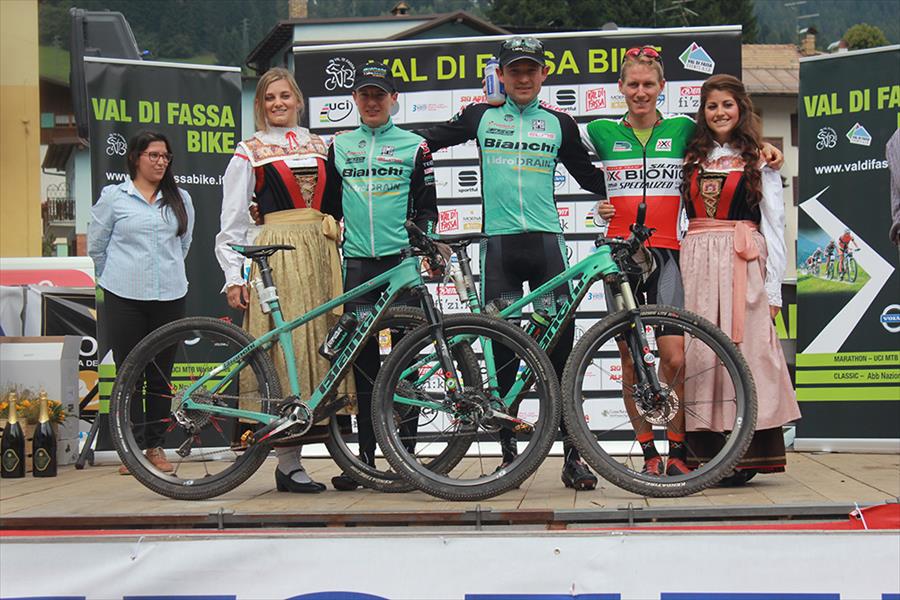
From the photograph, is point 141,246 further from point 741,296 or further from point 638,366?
point 741,296

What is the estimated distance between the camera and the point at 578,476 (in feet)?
15.5

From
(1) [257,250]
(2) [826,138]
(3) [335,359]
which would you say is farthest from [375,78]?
(2) [826,138]

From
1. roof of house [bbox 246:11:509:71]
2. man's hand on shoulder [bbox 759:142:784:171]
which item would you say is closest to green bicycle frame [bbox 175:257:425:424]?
man's hand on shoulder [bbox 759:142:784:171]

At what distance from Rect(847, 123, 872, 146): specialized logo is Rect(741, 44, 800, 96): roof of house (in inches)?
1140

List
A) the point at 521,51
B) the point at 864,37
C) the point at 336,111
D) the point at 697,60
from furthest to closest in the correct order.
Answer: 1. the point at 864,37
2. the point at 336,111
3. the point at 697,60
4. the point at 521,51

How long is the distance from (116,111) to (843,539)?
547cm

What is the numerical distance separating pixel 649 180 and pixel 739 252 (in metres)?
0.46

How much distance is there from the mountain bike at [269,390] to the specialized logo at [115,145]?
274 centimetres

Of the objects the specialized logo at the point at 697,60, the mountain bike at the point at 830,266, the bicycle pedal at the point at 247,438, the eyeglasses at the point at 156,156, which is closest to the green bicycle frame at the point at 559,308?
the bicycle pedal at the point at 247,438

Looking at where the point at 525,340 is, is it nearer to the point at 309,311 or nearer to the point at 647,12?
the point at 309,311

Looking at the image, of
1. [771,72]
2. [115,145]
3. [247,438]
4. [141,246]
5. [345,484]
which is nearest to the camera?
[247,438]

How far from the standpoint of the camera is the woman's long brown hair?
491cm

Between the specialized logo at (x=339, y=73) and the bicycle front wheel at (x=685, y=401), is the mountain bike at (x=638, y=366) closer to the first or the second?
the bicycle front wheel at (x=685, y=401)

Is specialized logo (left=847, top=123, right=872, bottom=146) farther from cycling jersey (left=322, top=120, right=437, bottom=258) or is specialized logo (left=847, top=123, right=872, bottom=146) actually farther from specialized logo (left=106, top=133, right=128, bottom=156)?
specialized logo (left=106, top=133, right=128, bottom=156)
